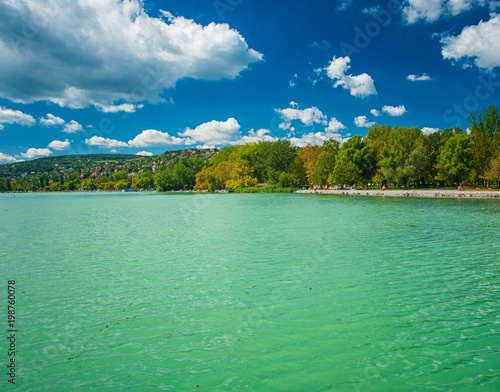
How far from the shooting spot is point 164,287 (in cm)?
973

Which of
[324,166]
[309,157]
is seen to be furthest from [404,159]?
[309,157]

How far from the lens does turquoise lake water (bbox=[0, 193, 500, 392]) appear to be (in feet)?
16.9

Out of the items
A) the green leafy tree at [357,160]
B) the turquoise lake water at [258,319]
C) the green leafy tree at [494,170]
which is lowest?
the turquoise lake water at [258,319]

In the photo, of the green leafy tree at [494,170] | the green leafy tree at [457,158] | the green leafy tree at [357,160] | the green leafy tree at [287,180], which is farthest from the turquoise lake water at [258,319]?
the green leafy tree at [287,180]

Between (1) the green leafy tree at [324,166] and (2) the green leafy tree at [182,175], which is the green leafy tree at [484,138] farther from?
(2) the green leafy tree at [182,175]

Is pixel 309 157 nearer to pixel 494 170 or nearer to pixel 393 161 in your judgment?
pixel 393 161

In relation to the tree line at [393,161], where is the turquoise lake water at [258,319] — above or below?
below

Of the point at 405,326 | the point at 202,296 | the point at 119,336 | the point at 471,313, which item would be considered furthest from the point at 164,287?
the point at 471,313

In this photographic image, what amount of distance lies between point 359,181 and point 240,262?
2805 inches

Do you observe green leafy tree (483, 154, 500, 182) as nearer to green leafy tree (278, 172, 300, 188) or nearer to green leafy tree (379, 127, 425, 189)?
green leafy tree (379, 127, 425, 189)

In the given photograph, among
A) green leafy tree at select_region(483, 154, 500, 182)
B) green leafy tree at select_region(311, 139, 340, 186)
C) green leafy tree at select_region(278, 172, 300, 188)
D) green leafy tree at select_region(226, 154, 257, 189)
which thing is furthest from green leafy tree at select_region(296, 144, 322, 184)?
Answer: green leafy tree at select_region(483, 154, 500, 182)

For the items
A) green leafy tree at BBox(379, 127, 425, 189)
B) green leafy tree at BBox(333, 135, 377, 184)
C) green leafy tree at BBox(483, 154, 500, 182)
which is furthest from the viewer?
green leafy tree at BBox(333, 135, 377, 184)

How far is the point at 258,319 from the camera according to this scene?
24.1ft

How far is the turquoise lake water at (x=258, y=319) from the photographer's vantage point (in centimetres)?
516
